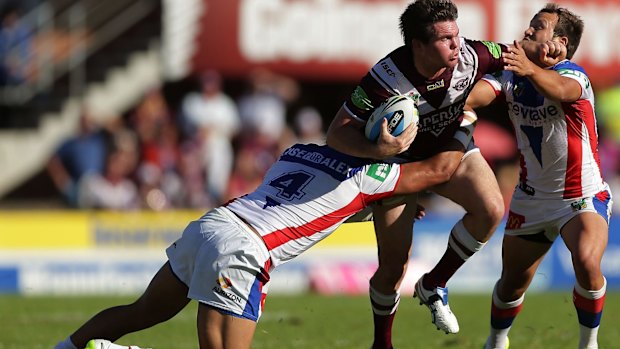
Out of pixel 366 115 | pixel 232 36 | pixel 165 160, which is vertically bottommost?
pixel 165 160

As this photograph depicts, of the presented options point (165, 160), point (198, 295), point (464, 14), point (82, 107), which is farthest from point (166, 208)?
point (198, 295)

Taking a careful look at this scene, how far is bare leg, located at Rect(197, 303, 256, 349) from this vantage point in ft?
21.7

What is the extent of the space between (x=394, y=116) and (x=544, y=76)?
1.36 meters

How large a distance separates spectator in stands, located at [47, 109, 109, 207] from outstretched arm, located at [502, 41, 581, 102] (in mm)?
10957

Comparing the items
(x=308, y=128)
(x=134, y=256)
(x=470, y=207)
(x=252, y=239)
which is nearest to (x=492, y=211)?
(x=470, y=207)

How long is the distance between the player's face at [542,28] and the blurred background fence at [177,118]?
883 cm

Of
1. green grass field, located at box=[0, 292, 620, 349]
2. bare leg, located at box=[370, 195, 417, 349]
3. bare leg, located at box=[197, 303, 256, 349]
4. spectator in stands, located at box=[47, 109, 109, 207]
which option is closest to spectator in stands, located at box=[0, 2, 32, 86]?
spectator in stands, located at box=[47, 109, 109, 207]

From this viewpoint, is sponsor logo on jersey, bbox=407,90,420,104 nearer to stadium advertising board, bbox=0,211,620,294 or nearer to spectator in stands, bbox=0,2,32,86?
stadium advertising board, bbox=0,211,620,294

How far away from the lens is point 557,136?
26.7 feet

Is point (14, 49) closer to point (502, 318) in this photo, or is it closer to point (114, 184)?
point (114, 184)

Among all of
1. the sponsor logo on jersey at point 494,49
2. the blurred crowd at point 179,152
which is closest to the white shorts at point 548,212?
the sponsor logo on jersey at point 494,49

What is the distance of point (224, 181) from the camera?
1812cm

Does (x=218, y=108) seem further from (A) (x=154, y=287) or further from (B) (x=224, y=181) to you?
(A) (x=154, y=287)

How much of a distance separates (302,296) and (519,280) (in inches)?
279
